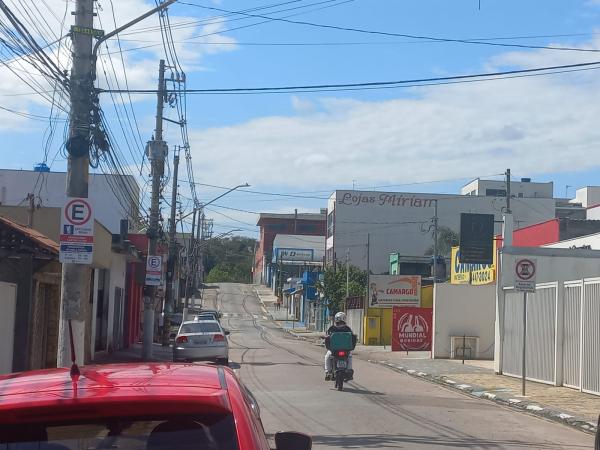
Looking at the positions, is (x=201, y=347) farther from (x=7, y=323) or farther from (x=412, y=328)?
(x=412, y=328)

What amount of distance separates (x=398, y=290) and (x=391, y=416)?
108ft

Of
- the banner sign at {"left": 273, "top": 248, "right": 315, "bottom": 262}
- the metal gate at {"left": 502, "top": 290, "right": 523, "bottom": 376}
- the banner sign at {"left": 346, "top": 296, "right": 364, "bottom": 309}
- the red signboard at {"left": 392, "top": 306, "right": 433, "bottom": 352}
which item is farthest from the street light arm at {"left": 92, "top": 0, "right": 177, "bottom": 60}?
the banner sign at {"left": 273, "top": 248, "right": 315, "bottom": 262}

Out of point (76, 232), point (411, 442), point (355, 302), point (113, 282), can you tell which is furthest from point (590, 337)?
point (355, 302)

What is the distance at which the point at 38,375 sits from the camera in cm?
437

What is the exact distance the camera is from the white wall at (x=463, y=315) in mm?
35969

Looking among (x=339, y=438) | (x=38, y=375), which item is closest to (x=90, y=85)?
(x=339, y=438)

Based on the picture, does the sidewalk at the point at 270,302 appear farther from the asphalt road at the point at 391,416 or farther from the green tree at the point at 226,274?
the asphalt road at the point at 391,416

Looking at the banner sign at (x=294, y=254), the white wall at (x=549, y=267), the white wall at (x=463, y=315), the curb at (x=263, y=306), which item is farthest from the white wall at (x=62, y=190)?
the banner sign at (x=294, y=254)

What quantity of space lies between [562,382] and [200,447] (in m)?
20.0

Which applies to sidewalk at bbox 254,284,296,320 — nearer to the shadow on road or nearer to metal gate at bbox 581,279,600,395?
metal gate at bbox 581,279,600,395

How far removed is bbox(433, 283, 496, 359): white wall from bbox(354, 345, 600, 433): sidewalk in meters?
1.20

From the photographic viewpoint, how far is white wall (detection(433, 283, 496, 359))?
118ft

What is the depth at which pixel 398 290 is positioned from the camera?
158 feet

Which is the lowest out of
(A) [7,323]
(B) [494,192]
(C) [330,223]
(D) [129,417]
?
(A) [7,323]
